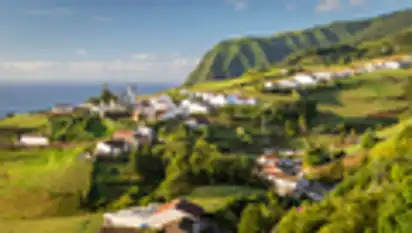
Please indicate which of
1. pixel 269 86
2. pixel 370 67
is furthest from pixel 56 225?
pixel 370 67

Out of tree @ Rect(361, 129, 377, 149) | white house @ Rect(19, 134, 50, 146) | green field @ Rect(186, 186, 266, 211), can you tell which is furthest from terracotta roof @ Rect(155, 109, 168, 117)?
green field @ Rect(186, 186, 266, 211)

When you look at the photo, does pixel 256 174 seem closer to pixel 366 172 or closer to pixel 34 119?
pixel 366 172

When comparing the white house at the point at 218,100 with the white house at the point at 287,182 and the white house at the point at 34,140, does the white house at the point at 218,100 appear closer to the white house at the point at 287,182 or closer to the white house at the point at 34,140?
the white house at the point at 34,140

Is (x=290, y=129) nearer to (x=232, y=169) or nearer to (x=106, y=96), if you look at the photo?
(x=232, y=169)

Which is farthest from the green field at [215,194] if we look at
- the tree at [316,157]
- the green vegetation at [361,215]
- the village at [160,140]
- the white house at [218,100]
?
the white house at [218,100]

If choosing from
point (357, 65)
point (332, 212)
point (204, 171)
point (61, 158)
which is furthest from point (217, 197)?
point (357, 65)
